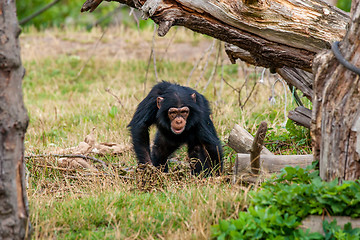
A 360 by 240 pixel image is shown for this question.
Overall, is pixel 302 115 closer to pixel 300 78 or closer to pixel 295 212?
pixel 300 78

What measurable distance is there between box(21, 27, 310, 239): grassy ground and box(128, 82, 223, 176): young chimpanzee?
0.88 feet

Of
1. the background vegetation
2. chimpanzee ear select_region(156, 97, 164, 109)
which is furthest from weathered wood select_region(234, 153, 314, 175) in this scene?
chimpanzee ear select_region(156, 97, 164, 109)

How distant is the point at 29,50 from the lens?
13516 millimetres

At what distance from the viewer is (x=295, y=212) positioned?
339cm

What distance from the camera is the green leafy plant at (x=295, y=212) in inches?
129

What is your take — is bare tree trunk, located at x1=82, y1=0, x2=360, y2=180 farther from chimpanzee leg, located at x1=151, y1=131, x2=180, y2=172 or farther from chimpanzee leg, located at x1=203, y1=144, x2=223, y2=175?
chimpanzee leg, located at x1=151, y1=131, x2=180, y2=172

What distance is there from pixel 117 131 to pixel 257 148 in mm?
3609

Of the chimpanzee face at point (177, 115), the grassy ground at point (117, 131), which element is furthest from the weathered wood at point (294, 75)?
the grassy ground at point (117, 131)

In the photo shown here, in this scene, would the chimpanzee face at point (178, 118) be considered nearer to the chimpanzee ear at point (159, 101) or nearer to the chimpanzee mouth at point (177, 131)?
the chimpanzee mouth at point (177, 131)

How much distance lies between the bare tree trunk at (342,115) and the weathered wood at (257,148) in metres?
0.60

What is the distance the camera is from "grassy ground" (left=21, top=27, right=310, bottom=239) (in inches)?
149

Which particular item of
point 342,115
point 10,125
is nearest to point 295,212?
point 342,115

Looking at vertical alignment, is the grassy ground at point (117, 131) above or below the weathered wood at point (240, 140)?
below

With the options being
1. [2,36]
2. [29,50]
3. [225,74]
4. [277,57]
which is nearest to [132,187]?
[277,57]
